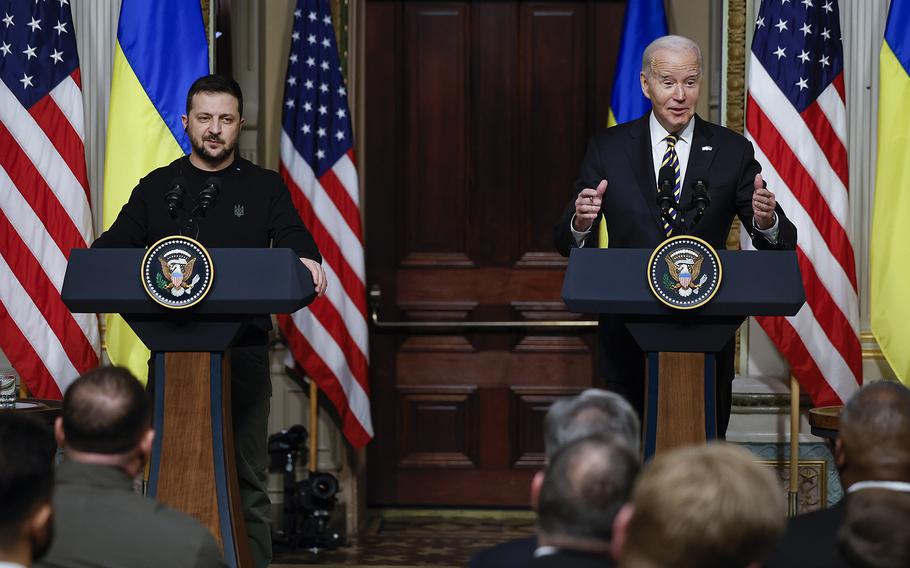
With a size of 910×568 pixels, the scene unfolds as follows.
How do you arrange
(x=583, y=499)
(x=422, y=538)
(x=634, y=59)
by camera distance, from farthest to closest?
(x=422, y=538) → (x=634, y=59) → (x=583, y=499)

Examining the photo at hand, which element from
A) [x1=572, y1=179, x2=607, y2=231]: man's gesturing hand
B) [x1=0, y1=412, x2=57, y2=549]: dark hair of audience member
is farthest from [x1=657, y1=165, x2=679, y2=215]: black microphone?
[x1=0, y1=412, x2=57, y2=549]: dark hair of audience member

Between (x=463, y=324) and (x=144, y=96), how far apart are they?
2126 millimetres

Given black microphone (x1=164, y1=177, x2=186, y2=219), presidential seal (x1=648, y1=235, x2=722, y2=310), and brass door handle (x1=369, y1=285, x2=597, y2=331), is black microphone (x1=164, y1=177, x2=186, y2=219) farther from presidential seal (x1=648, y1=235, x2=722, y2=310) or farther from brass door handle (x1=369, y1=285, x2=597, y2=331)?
brass door handle (x1=369, y1=285, x2=597, y2=331)

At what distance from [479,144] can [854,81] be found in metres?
1.97

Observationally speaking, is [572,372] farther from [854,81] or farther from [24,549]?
[24,549]

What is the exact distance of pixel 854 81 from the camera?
5.85 metres

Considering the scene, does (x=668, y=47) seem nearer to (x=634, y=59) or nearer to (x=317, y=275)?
(x=317, y=275)

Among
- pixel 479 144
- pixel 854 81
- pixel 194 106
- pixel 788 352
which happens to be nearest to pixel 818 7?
pixel 854 81

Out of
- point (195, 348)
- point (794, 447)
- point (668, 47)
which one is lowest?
point (794, 447)

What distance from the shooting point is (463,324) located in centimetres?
673

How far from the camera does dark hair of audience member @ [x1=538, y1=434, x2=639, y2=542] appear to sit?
194 cm

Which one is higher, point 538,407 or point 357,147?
point 357,147

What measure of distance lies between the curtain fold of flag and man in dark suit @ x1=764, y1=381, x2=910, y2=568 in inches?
118

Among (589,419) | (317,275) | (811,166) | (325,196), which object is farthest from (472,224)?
(589,419)
